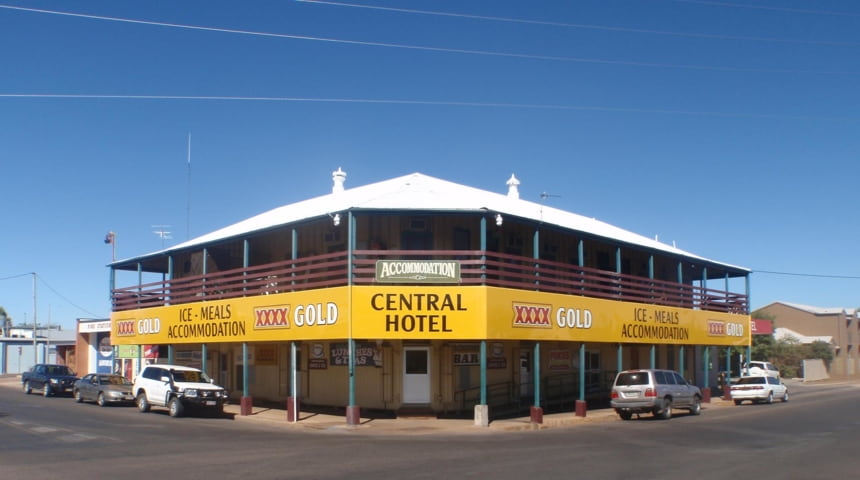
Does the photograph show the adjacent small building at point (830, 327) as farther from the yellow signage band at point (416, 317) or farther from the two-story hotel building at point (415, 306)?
the yellow signage band at point (416, 317)

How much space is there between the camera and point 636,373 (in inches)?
1063

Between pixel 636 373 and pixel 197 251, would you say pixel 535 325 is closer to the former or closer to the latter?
pixel 636 373

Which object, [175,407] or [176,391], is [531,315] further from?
[175,407]

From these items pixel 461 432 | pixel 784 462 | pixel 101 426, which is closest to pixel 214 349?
pixel 101 426

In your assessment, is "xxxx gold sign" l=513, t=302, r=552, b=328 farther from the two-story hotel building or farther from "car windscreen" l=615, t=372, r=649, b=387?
"car windscreen" l=615, t=372, r=649, b=387

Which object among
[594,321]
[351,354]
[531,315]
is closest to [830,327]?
[594,321]

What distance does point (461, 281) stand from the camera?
975 inches

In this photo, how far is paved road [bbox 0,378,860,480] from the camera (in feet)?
45.2

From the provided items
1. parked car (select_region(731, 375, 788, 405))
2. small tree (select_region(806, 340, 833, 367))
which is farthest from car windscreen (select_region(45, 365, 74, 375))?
small tree (select_region(806, 340, 833, 367))

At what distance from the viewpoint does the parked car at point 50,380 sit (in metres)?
38.7

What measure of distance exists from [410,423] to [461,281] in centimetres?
460

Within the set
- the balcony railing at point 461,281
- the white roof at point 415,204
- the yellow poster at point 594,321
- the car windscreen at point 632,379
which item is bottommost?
the car windscreen at point 632,379

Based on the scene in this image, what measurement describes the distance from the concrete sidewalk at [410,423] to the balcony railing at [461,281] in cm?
425

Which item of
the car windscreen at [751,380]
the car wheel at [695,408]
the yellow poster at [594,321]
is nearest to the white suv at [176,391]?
the yellow poster at [594,321]
